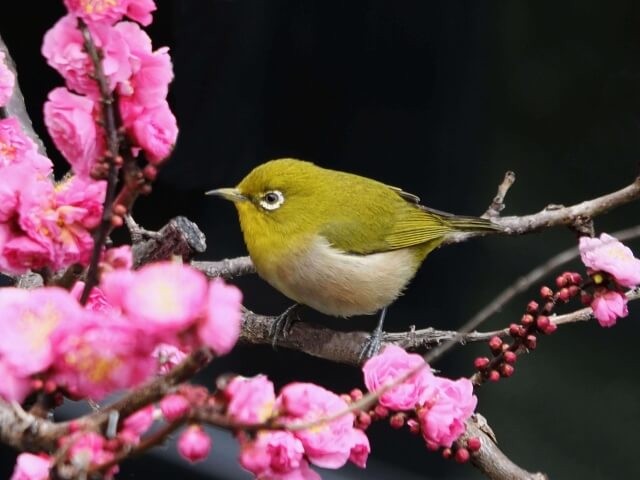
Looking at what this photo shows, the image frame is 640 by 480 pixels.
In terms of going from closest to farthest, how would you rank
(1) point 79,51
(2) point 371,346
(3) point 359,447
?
(1) point 79,51
(3) point 359,447
(2) point 371,346

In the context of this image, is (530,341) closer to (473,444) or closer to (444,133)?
(473,444)

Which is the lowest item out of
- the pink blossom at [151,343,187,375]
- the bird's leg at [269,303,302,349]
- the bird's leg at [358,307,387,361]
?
the bird's leg at [269,303,302,349]

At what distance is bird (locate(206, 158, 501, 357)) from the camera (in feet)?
3.23

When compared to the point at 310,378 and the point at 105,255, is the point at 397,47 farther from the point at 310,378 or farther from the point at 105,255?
the point at 105,255

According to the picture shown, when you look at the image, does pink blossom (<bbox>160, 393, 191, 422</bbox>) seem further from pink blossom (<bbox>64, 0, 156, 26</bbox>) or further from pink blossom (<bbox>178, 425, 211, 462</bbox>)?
pink blossom (<bbox>64, 0, 156, 26</bbox>)

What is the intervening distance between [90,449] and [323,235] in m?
0.67

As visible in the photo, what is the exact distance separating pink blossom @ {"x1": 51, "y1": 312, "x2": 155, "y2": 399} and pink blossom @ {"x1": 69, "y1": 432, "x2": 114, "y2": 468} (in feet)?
0.10

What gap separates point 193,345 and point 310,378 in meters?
1.27

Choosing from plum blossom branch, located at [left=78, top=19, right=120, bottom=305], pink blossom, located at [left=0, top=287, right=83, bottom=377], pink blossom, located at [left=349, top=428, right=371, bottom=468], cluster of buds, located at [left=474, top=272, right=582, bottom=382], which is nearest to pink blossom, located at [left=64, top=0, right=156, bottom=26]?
plum blossom branch, located at [left=78, top=19, right=120, bottom=305]

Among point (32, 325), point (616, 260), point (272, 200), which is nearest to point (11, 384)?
point (32, 325)

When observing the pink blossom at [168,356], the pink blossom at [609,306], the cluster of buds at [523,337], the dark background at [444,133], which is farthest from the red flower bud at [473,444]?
the dark background at [444,133]

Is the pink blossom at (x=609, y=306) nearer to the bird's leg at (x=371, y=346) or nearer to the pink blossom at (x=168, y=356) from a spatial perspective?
the bird's leg at (x=371, y=346)

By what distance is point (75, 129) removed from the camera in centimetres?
43

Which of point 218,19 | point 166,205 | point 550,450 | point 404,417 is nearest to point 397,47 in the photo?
point 218,19
